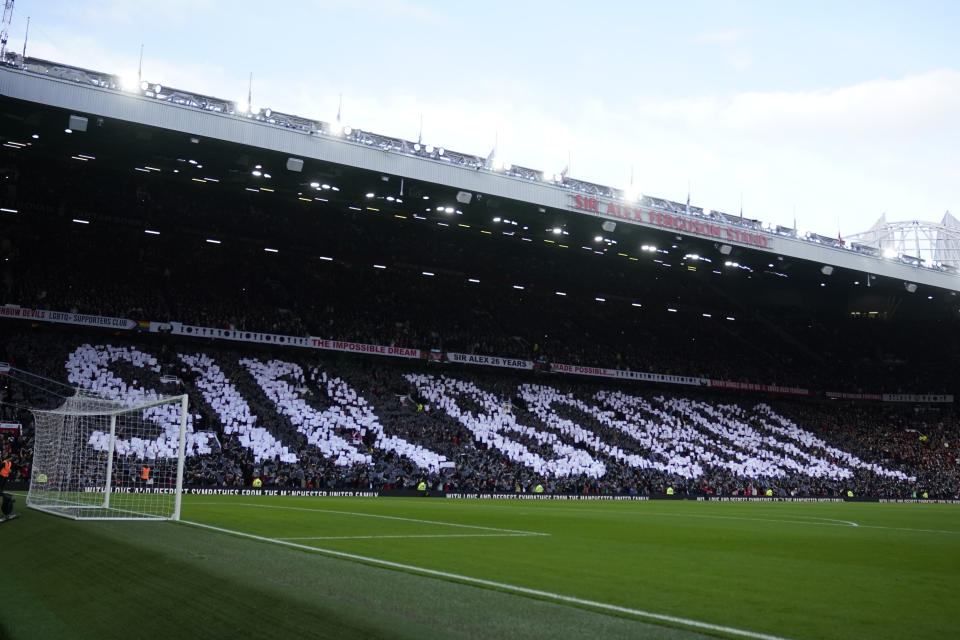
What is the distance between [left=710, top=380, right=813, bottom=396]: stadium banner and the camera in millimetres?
54875

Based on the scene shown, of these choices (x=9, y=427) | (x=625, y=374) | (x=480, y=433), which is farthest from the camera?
(x=625, y=374)

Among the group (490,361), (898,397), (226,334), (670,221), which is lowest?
(898,397)

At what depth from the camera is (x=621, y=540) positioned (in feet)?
43.0

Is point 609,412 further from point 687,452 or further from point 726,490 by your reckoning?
point 726,490

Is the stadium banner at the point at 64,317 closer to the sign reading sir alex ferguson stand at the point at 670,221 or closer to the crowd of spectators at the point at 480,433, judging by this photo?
the crowd of spectators at the point at 480,433

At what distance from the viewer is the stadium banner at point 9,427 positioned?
96.0 ft

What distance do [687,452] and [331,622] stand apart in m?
43.0

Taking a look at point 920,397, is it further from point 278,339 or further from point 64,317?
point 64,317

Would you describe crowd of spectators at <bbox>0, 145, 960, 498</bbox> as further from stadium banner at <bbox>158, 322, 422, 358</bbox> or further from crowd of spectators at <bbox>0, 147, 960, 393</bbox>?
stadium banner at <bbox>158, 322, 422, 358</bbox>

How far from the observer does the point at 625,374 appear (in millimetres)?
51500

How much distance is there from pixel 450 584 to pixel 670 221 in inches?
1302

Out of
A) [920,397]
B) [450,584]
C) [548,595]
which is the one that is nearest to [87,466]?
[450,584]

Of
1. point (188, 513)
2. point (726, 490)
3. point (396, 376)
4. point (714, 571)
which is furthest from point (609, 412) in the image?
point (714, 571)

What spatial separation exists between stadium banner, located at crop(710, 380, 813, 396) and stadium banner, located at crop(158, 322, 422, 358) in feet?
74.0
